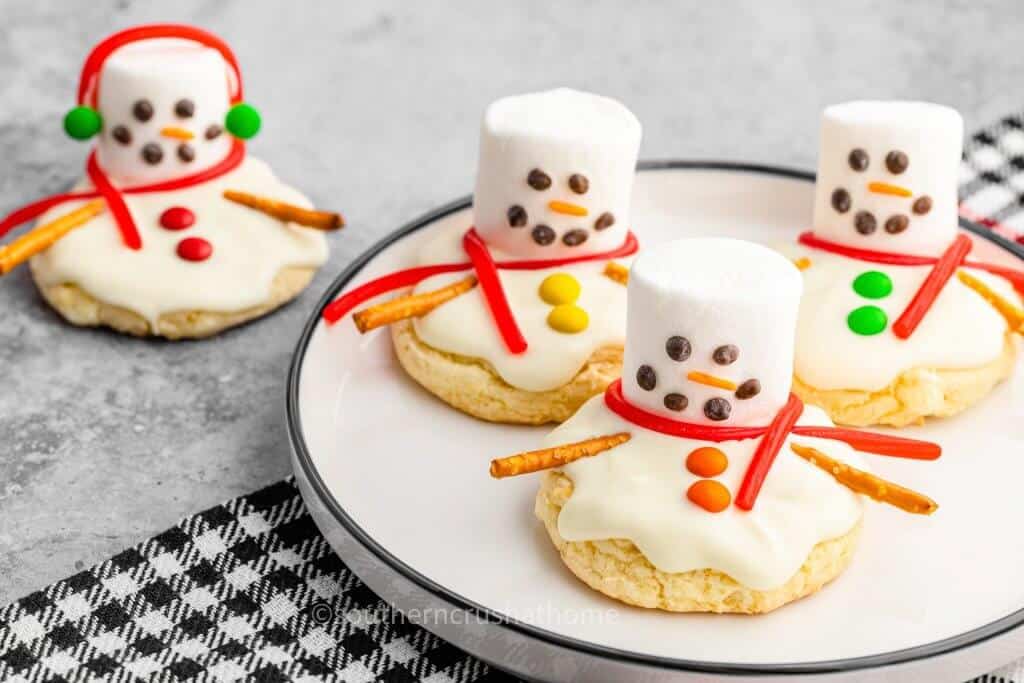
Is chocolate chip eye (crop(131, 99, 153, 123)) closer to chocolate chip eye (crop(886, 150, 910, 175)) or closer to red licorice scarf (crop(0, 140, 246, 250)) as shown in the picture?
red licorice scarf (crop(0, 140, 246, 250))

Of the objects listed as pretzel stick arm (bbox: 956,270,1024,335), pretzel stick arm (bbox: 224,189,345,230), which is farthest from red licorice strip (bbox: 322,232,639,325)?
pretzel stick arm (bbox: 956,270,1024,335)

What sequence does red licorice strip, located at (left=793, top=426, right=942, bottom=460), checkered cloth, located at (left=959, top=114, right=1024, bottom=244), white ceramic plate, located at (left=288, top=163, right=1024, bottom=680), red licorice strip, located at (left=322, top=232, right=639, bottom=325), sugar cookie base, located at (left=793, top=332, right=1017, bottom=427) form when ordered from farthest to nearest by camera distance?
checkered cloth, located at (left=959, top=114, right=1024, bottom=244) → red licorice strip, located at (left=322, top=232, right=639, bottom=325) → sugar cookie base, located at (left=793, top=332, right=1017, bottom=427) → red licorice strip, located at (left=793, top=426, right=942, bottom=460) → white ceramic plate, located at (left=288, top=163, right=1024, bottom=680)

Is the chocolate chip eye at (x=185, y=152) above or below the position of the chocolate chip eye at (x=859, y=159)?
below

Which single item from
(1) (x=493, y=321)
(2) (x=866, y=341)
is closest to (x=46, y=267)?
(1) (x=493, y=321)

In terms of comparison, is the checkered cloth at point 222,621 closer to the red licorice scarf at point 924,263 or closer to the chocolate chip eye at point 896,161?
the red licorice scarf at point 924,263

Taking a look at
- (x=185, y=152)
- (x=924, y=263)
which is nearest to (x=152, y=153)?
(x=185, y=152)

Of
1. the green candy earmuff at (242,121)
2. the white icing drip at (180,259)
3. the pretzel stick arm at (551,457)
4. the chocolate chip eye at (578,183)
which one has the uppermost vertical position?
the chocolate chip eye at (578,183)

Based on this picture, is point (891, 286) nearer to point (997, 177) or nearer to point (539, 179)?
point (539, 179)

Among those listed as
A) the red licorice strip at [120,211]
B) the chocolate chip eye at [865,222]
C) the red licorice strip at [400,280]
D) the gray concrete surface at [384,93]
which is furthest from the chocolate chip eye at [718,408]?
the red licorice strip at [120,211]
